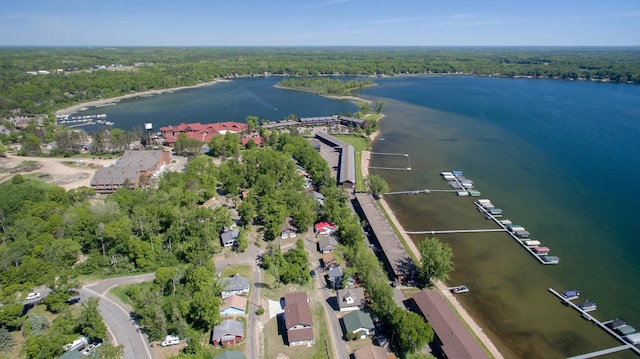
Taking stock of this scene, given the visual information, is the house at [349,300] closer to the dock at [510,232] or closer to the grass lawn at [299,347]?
the grass lawn at [299,347]

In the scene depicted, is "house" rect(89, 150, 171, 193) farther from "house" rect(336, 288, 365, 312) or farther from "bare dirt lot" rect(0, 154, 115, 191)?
"house" rect(336, 288, 365, 312)

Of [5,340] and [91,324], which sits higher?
[91,324]

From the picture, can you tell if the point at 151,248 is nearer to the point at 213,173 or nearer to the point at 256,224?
the point at 256,224

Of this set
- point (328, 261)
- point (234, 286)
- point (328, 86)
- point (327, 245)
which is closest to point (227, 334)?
point (234, 286)

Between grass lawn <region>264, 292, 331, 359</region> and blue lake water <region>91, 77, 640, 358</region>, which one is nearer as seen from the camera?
grass lawn <region>264, 292, 331, 359</region>

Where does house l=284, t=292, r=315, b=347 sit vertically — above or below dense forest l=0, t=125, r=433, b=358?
below

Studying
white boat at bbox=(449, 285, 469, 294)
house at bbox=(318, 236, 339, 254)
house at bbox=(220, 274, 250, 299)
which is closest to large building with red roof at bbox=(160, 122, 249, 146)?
house at bbox=(318, 236, 339, 254)

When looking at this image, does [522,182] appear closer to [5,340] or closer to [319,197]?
[319,197]
